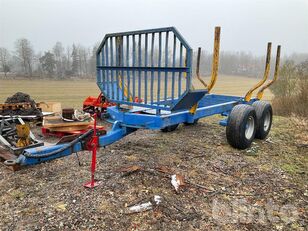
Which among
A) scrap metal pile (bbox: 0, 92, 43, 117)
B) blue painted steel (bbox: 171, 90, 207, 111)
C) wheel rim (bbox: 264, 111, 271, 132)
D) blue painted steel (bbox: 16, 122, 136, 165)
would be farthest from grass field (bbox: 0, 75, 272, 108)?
blue painted steel (bbox: 171, 90, 207, 111)

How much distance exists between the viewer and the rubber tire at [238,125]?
5426 millimetres

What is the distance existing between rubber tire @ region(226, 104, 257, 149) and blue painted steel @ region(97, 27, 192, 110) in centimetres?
153

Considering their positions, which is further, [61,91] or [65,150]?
[61,91]

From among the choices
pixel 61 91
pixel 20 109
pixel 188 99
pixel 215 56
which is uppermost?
pixel 215 56

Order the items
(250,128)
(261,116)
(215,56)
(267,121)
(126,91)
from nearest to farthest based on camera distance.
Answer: (215,56) < (126,91) < (250,128) < (261,116) < (267,121)

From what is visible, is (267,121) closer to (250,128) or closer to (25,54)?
(250,128)

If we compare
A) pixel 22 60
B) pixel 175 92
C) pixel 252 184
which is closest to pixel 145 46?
Answer: pixel 175 92

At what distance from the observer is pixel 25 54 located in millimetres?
55375

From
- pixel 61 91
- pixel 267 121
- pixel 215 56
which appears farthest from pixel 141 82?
pixel 61 91

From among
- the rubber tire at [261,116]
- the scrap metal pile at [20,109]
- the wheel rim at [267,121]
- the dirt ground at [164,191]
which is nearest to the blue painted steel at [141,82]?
the dirt ground at [164,191]

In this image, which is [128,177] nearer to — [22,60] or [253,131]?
[253,131]

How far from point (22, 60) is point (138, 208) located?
58359 millimetres

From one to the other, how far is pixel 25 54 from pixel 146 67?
57641 millimetres

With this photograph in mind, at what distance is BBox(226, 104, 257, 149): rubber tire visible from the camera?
543 centimetres
